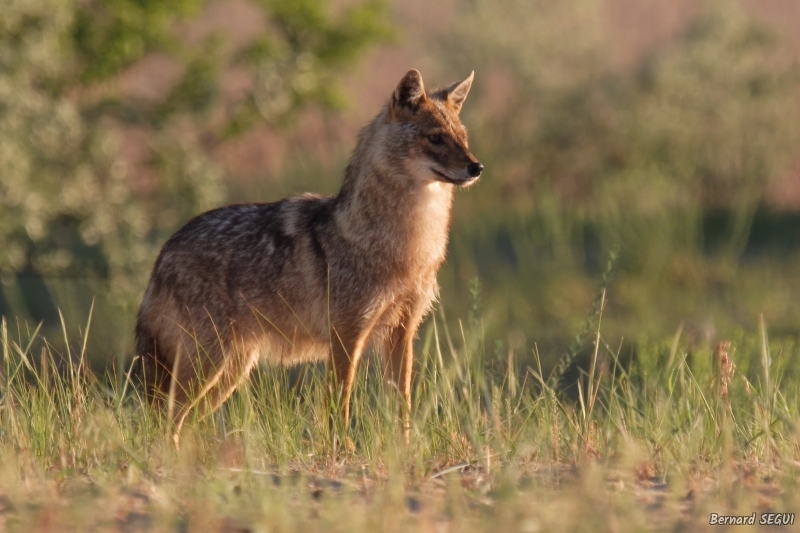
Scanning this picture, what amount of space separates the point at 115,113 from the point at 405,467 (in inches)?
400

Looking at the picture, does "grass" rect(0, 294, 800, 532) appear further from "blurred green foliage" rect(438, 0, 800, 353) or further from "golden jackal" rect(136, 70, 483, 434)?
"blurred green foliage" rect(438, 0, 800, 353)

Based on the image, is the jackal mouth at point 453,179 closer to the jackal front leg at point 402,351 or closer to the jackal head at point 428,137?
the jackal head at point 428,137

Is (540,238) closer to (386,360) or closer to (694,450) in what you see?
(386,360)

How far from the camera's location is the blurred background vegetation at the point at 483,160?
458 inches

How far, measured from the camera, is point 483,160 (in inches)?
607

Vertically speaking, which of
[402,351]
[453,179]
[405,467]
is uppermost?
[453,179]

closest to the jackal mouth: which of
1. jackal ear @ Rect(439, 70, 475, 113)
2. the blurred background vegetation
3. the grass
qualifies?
jackal ear @ Rect(439, 70, 475, 113)

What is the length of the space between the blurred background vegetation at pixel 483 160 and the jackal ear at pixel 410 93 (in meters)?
4.02

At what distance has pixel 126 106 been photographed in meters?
13.4

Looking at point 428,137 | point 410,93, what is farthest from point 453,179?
point 410,93

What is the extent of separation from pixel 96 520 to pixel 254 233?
3003 millimetres

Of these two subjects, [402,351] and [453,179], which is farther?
[402,351]

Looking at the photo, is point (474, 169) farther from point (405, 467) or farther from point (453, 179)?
point (405, 467)

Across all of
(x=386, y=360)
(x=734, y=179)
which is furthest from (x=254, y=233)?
(x=734, y=179)
